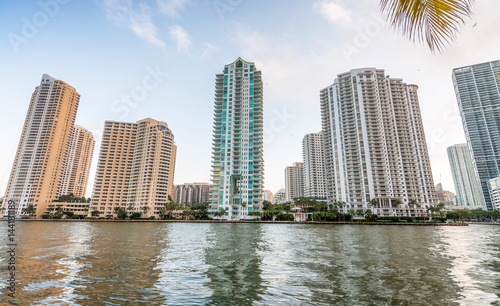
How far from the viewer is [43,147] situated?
147 m

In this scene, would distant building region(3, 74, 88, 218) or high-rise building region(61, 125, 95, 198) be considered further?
high-rise building region(61, 125, 95, 198)

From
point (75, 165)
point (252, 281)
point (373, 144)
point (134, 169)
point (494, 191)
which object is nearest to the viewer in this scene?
point (252, 281)

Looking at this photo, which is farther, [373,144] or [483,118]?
[483,118]

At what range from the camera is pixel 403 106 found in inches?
5891

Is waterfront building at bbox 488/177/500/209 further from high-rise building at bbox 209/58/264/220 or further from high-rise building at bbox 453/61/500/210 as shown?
high-rise building at bbox 209/58/264/220

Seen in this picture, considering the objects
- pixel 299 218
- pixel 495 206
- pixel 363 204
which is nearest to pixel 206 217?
pixel 299 218

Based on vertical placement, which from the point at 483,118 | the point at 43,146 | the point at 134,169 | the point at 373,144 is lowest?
the point at 134,169

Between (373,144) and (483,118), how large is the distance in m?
112

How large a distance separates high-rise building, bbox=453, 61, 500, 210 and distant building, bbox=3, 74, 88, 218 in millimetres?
287900

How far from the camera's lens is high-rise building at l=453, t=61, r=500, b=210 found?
561ft

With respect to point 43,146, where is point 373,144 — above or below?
below

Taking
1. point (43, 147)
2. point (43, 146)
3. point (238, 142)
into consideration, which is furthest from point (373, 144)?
point (43, 146)

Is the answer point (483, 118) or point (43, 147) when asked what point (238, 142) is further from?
point (483, 118)

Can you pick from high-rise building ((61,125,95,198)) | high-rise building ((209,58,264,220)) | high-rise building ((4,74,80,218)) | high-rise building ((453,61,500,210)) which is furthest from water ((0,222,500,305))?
high-rise building ((453,61,500,210))
